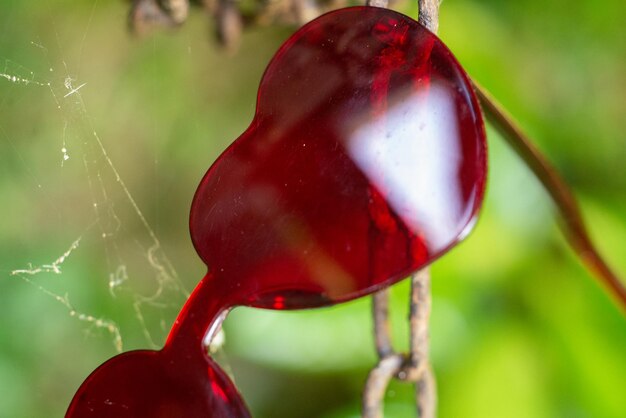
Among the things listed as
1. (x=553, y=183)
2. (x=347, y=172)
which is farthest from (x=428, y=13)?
(x=553, y=183)

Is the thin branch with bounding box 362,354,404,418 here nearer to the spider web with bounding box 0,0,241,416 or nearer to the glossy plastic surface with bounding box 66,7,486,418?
the glossy plastic surface with bounding box 66,7,486,418

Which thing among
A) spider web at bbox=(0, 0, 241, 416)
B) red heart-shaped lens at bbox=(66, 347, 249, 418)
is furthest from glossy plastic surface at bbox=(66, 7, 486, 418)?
spider web at bbox=(0, 0, 241, 416)

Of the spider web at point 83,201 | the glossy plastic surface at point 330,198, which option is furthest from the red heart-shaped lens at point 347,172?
the spider web at point 83,201

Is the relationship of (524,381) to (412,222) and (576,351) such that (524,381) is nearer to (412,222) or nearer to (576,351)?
(576,351)

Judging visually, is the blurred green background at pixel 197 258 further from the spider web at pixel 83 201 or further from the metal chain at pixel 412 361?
the metal chain at pixel 412 361

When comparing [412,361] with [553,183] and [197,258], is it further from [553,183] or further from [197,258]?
[197,258]

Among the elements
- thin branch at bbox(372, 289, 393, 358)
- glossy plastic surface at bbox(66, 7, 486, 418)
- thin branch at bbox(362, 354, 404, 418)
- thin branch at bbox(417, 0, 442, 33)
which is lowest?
thin branch at bbox(362, 354, 404, 418)
